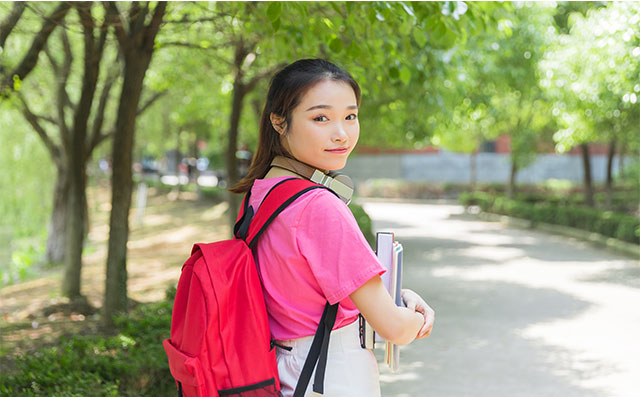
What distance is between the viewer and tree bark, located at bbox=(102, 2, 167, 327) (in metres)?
6.51

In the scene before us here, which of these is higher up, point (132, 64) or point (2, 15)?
point (2, 15)

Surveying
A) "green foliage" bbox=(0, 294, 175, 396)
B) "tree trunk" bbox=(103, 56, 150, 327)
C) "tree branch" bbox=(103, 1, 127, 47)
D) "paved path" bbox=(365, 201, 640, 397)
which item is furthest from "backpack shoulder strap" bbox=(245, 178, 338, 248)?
"tree trunk" bbox=(103, 56, 150, 327)

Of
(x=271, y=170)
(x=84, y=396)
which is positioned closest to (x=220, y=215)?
(x=84, y=396)

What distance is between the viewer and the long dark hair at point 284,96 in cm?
199

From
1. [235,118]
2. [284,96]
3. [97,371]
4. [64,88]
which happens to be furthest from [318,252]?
[64,88]

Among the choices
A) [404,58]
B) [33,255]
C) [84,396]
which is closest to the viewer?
[84,396]

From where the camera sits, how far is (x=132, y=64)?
659 centimetres

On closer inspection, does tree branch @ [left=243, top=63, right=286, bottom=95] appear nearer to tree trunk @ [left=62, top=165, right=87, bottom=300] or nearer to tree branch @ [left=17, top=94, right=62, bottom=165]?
tree trunk @ [left=62, top=165, right=87, bottom=300]

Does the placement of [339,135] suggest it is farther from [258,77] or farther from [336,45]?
[258,77]

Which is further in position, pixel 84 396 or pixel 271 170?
pixel 84 396

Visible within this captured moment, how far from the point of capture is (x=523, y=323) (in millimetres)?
8484

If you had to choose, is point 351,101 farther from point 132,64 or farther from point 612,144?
point 612,144

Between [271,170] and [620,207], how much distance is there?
26.7 metres

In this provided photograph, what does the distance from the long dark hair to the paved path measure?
4.07 m
